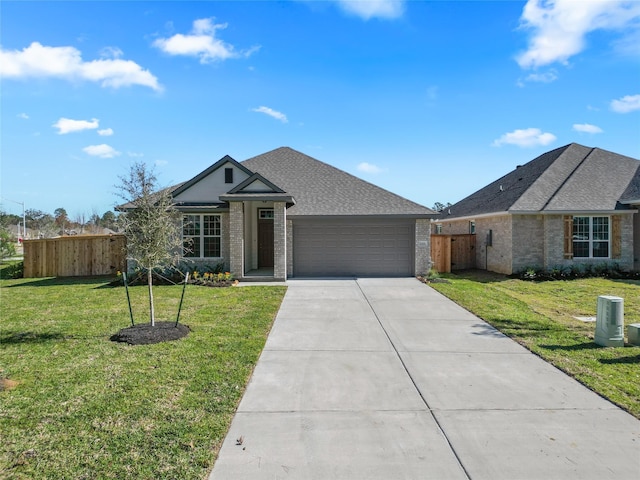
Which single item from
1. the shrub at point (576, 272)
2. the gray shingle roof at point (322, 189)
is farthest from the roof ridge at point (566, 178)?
the gray shingle roof at point (322, 189)

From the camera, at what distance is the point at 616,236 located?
15781 mm

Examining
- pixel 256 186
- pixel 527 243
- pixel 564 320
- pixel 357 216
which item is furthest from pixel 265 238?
pixel 564 320

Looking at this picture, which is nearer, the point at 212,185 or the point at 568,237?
the point at 212,185

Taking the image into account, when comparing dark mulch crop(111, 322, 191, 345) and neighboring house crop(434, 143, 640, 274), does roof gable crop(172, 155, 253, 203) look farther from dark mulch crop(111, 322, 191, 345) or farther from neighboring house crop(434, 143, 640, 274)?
neighboring house crop(434, 143, 640, 274)

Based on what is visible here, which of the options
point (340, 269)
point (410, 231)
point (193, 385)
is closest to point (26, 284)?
point (340, 269)

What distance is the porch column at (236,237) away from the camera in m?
14.2

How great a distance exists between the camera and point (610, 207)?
615 inches

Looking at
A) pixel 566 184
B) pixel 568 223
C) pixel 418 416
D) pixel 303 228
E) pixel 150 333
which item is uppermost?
pixel 566 184

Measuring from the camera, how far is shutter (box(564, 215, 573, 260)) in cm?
1562

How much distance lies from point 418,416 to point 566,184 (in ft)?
55.2

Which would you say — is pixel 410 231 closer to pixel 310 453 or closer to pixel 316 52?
pixel 316 52

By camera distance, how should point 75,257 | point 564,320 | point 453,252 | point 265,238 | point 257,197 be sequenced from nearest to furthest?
point 564,320
point 257,197
point 75,257
point 265,238
point 453,252

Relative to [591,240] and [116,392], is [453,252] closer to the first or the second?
[591,240]

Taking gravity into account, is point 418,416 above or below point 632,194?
below
